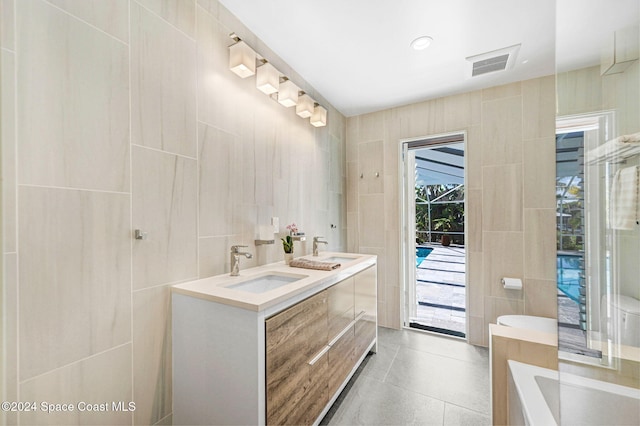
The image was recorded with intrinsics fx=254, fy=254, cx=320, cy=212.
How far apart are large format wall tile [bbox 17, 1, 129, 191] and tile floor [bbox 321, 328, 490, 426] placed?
1.89 meters

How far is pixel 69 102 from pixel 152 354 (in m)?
1.13

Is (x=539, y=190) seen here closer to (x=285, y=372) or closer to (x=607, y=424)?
(x=607, y=424)

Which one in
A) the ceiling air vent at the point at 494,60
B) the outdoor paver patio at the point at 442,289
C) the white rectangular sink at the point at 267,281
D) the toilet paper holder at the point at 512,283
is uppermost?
the ceiling air vent at the point at 494,60

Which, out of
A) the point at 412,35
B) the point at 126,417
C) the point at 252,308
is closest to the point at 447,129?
the point at 412,35

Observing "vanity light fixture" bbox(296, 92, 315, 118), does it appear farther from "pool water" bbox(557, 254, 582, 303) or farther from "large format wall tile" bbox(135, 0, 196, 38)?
"pool water" bbox(557, 254, 582, 303)

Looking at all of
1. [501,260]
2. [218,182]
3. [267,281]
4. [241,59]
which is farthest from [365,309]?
[241,59]

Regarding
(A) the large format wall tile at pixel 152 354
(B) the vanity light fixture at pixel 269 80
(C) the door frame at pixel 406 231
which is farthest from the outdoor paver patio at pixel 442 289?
(A) the large format wall tile at pixel 152 354

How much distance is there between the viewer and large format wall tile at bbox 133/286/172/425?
115 centimetres

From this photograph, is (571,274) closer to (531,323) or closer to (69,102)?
(531,323)

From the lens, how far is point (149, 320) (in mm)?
1195

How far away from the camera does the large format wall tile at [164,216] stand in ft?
3.84

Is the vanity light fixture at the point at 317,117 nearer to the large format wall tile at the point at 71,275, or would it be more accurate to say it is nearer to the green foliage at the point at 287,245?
the green foliage at the point at 287,245

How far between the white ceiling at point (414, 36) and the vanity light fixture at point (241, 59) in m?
0.27

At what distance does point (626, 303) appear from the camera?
898mm
